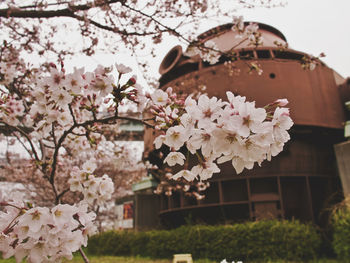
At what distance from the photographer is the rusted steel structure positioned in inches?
303

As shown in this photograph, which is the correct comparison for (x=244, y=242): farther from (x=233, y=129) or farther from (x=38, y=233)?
(x=233, y=129)

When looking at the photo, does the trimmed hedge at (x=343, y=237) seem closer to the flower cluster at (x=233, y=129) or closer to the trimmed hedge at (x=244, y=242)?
the trimmed hedge at (x=244, y=242)

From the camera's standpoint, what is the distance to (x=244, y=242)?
21.0ft

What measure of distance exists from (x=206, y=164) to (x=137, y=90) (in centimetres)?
56

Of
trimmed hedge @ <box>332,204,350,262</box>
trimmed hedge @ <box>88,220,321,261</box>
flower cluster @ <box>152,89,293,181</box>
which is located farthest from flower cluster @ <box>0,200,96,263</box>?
trimmed hedge @ <box>332,204,350,262</box>

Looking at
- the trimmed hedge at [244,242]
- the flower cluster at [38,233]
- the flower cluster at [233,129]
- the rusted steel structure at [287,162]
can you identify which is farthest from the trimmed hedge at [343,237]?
the flower cluster at [38,233]

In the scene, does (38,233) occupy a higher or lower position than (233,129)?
lower

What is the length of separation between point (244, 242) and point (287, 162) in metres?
2.81

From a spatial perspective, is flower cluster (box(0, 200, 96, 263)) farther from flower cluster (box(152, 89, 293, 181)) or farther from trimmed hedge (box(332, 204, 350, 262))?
trimmed hedge (box(332, 204, 350, 262))

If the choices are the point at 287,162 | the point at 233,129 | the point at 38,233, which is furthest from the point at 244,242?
the point at 233,129

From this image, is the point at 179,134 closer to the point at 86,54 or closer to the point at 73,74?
the point at 73,74

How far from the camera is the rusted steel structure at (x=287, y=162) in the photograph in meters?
7.69

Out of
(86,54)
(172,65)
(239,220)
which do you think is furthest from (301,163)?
(86,54)

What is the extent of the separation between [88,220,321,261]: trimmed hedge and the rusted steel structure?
94cm
